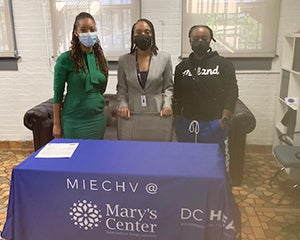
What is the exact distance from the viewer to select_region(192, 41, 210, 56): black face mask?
2.11 meters

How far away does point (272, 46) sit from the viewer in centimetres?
331

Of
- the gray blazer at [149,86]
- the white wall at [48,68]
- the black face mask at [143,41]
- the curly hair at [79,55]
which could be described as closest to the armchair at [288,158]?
the white wall at [48,68]

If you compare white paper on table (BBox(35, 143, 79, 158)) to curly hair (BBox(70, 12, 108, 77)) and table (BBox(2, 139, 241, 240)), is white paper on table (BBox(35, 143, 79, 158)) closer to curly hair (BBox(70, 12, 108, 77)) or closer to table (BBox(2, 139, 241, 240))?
table (BBox(2, 139, 241, 240))

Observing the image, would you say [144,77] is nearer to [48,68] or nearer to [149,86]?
[149,86]

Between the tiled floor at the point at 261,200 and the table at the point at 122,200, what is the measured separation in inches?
36.4

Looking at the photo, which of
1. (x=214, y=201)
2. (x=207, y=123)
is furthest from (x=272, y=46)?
(x=214, y=201)

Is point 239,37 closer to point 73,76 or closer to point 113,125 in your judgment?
point 113,125

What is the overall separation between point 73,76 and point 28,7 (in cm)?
191

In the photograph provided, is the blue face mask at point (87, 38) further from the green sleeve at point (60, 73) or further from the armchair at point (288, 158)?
the armchair at point (288, 158)

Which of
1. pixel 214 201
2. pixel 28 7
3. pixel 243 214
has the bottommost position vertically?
pixel 243 214

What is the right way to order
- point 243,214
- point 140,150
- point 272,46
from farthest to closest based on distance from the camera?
point 272,46 < point 243,214 < point 140,150

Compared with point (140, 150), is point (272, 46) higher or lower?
higher

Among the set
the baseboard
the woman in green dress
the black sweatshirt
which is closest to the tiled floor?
the baseboard

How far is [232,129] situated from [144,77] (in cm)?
106
